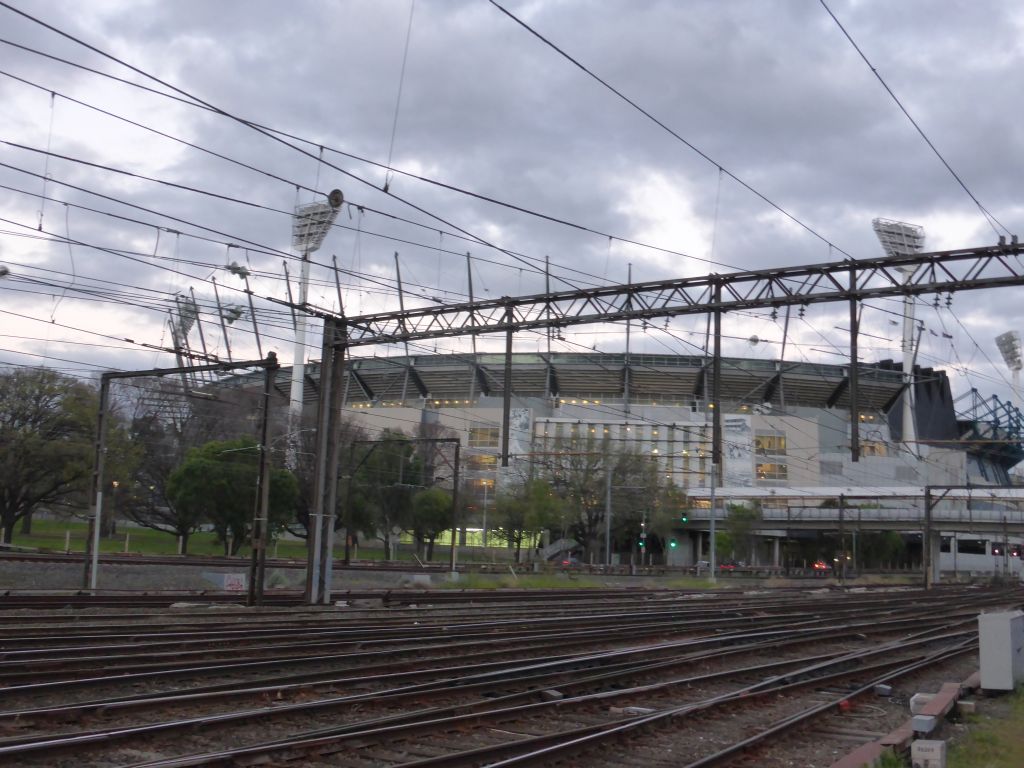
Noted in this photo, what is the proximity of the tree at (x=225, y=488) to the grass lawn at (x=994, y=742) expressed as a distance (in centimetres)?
4823

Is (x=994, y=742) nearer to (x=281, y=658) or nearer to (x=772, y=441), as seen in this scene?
(x=281, y=658)

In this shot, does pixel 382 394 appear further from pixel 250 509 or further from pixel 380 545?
pixel 250 509

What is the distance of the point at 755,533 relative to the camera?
93.9 metres

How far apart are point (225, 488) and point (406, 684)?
45892mm

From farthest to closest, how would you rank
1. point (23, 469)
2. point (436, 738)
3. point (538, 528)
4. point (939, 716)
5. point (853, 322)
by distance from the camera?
point (538, 528) → point (23, 469) → point (853, 322) → point (939, 716) → point (436, 738)

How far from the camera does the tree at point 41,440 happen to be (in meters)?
53.3

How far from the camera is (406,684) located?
14.0 meters

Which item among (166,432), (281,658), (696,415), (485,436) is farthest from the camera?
(696,415)

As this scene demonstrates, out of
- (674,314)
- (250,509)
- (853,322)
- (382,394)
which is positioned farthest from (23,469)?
(382,394)

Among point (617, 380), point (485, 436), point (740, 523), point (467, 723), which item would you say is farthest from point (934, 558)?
point (467, 723)

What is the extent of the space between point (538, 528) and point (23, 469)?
34.3m

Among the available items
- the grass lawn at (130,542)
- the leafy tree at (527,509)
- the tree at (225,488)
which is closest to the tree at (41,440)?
the grass lawn at (130,542)

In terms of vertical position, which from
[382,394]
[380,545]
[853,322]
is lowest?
[380,545]

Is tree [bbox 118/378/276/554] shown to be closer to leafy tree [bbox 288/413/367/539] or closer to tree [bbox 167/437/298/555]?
leafy tree [bbox 288/413/367/539]
